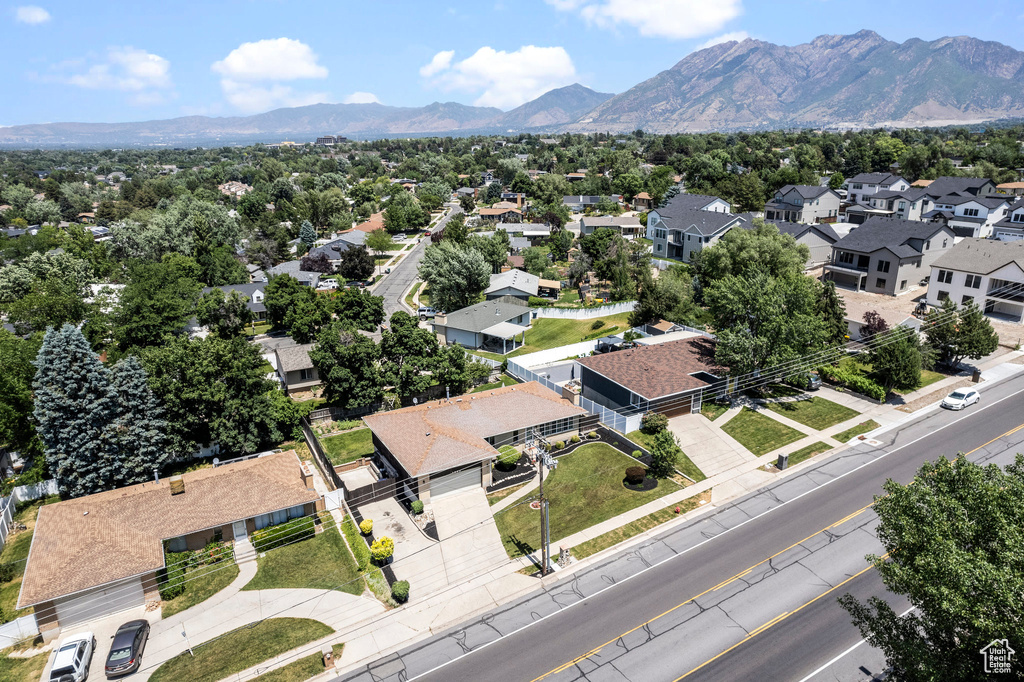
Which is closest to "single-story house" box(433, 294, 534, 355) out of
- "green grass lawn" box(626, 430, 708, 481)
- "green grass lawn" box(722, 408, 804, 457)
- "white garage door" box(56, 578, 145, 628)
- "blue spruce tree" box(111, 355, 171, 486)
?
"green grass lawn" box(626, 430, 708, 481)

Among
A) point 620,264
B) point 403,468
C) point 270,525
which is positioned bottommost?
point 270,525

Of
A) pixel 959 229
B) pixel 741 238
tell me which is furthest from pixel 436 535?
pixel 959 229

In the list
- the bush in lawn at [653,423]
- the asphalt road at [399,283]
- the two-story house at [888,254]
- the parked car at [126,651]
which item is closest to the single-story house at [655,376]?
the bush in lawn at [653,423]

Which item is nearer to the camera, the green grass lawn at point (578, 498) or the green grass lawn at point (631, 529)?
the green grass lawn at point (631, 529)

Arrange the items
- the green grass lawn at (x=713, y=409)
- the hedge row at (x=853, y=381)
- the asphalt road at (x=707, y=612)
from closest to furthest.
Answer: the asphalt road at (x=707, y=612) < the green grass lawn at (x=713, y=409) < the hedge row at (x=853, y=381)

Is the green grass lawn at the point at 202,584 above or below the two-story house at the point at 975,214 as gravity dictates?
below

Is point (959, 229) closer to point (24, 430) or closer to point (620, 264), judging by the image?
point (620, 264)

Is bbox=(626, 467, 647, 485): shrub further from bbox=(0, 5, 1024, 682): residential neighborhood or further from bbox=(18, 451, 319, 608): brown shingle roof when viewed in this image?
bbox=(18, 451, 319, 608): brown shingle roof

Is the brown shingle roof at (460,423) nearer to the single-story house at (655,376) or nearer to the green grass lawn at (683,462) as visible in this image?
the green grass lawn at (683,462)

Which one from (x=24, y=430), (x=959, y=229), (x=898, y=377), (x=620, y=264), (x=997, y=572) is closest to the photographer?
(x=997, y=572)
